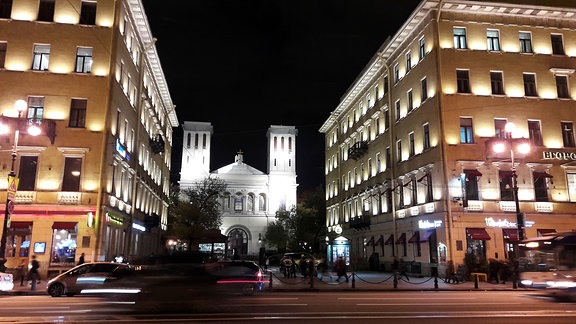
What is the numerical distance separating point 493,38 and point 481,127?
741 cm

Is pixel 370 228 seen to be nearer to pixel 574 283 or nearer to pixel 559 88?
pixel 559 88

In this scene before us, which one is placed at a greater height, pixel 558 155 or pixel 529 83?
pixel 529 83

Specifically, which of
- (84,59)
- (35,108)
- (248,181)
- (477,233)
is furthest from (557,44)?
(248,181)

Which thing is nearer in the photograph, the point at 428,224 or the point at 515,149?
the point at 515,149

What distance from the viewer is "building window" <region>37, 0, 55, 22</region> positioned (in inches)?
1293

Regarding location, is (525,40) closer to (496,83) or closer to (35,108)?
(496,83)

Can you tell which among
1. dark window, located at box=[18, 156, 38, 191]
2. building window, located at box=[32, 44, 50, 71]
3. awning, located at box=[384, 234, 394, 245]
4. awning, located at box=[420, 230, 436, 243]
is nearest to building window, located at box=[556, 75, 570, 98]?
awning, located at box=[420, 230, 436, 243]

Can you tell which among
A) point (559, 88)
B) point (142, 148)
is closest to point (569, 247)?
point (559, 88)

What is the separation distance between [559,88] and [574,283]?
23803mm

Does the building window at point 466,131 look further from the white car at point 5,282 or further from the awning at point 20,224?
the awning at point 20,224

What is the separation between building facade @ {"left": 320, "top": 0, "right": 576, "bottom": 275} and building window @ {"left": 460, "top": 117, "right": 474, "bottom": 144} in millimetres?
74

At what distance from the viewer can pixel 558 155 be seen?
3456 cm

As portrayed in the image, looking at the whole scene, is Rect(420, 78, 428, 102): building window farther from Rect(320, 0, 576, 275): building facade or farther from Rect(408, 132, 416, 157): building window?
Rect(408, 132, 416, 157): building window

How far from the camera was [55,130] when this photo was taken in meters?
31.4
